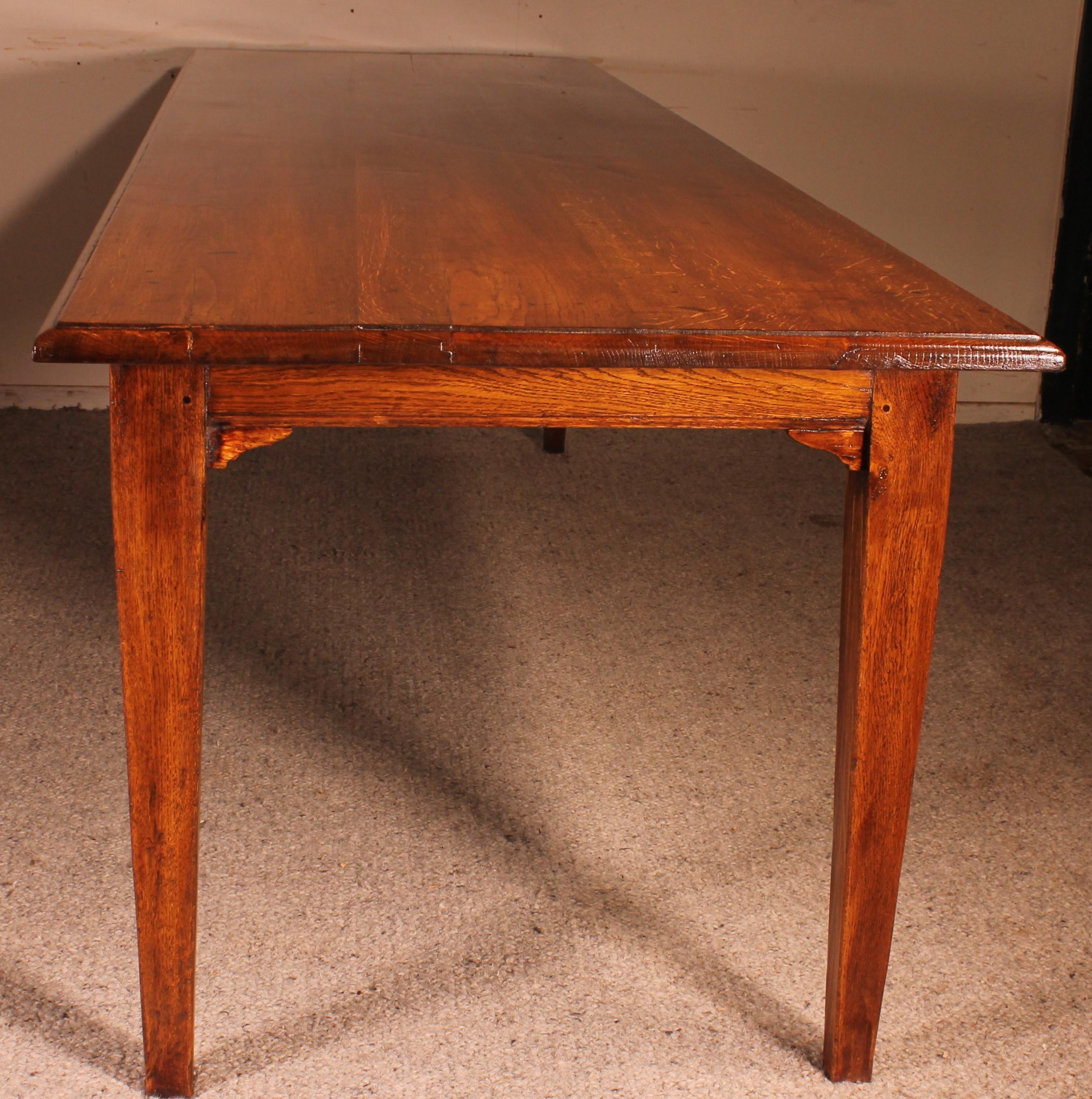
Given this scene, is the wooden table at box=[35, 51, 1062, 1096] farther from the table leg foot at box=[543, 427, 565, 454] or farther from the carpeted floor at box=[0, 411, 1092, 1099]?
the table leg foot at box=[543, 427, 565, 454]

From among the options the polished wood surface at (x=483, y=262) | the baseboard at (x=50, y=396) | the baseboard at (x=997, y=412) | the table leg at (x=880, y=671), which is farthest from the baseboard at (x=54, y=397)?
the table leg at (x=880, y=671)

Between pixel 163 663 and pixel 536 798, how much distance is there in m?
0.57

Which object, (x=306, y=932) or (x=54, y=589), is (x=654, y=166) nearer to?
(x=306, y=932)

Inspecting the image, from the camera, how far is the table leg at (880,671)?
0.78 m

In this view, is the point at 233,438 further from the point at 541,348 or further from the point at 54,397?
the point at 54,397

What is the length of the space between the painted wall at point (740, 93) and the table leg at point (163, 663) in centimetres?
176

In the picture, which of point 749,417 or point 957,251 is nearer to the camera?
point 749,417

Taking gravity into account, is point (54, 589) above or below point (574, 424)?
below

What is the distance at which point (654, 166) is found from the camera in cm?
135

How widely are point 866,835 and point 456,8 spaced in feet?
6.13

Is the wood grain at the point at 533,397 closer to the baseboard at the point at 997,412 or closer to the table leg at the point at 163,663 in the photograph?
the table leg at the point at 163,663

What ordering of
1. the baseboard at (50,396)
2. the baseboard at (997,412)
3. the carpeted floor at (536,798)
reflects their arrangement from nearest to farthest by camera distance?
the carpeted floor at (536,798) < the baseboard at (50,396) < the baseboard at (997,412)

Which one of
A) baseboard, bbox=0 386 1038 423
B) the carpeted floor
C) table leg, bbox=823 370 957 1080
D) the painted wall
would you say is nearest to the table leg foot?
the carpeted floor

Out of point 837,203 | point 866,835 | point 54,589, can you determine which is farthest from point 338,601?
point 837,203
